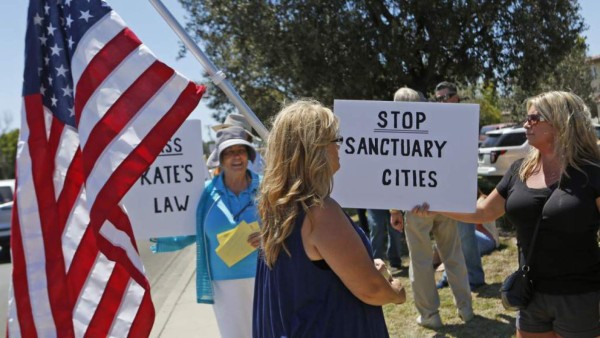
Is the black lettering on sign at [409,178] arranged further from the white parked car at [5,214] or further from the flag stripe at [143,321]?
the white parked car at [5,214]

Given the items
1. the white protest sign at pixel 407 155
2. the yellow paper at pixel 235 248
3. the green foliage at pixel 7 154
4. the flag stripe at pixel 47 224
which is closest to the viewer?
the flag stripe at pixel 47 224

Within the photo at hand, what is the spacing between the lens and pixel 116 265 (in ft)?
10.8

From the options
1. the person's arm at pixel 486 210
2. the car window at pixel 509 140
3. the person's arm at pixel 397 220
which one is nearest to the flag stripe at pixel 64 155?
the person's arm at pixel 486 210

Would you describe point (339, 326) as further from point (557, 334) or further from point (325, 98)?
point (325, 98)

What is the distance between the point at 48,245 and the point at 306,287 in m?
1.62

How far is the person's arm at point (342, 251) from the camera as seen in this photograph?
6.77 ft

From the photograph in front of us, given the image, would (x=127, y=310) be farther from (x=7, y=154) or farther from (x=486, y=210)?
(x=7, y=154)

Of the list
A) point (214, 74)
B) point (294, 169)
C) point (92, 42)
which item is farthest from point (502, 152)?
point (294, 169)

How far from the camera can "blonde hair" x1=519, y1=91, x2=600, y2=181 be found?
113 inches

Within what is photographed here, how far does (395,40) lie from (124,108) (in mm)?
10978

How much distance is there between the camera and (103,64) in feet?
10.3

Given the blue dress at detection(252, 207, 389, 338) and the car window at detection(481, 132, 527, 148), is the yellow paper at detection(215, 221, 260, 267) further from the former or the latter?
the car window at detection(481, 132, 527, 148)

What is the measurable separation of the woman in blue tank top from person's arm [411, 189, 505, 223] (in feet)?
3.99

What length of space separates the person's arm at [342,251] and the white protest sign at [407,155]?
126 cm
